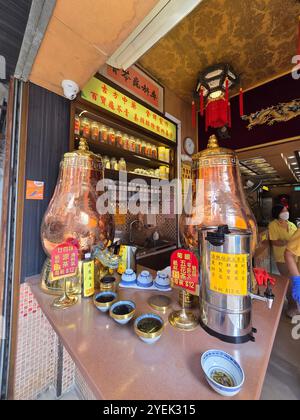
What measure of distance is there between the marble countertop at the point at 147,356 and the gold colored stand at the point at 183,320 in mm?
23

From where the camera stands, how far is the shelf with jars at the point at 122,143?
67.0 inches

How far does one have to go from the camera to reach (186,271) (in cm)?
80

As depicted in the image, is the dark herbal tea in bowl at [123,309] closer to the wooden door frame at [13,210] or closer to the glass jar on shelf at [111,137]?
the wooden door frame at [13,210]

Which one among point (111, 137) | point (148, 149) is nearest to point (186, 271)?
point (111, 137)

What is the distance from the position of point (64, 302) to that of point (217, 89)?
258 centimetres

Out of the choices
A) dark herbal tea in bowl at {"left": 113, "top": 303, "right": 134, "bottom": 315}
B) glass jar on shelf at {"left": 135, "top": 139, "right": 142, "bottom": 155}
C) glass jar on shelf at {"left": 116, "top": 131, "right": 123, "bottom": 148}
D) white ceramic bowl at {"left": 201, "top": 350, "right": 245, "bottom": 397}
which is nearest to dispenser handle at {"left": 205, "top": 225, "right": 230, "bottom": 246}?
white ceramic bowl at {"left": 201, "top": 350, "right": 245, "bottom": 397}

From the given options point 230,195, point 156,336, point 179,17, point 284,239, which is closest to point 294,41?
point 179,17

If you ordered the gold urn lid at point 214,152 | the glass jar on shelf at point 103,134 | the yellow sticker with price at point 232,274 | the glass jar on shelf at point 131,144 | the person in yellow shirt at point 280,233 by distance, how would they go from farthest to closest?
the person in yellow shirt at point 280,233
the glass jar on shelf at point 131,144
the glass jar on shelf at point 103,134
the gold urn lid at point 214,152
the yellow sticker with price at point 232,274

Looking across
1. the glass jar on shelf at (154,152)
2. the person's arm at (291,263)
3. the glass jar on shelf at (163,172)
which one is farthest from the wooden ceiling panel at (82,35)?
the person's arm at (291,263)

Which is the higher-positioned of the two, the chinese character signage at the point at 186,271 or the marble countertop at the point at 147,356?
the chinese character signage at the point at 186,271

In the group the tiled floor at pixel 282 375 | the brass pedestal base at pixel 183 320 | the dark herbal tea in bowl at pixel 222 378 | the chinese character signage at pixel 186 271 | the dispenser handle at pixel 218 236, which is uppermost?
the dispenser handle at pixel 218 236

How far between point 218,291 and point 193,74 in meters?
2.57

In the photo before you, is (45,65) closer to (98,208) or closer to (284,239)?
(98,208)

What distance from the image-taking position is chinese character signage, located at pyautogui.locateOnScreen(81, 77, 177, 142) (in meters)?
1.73
